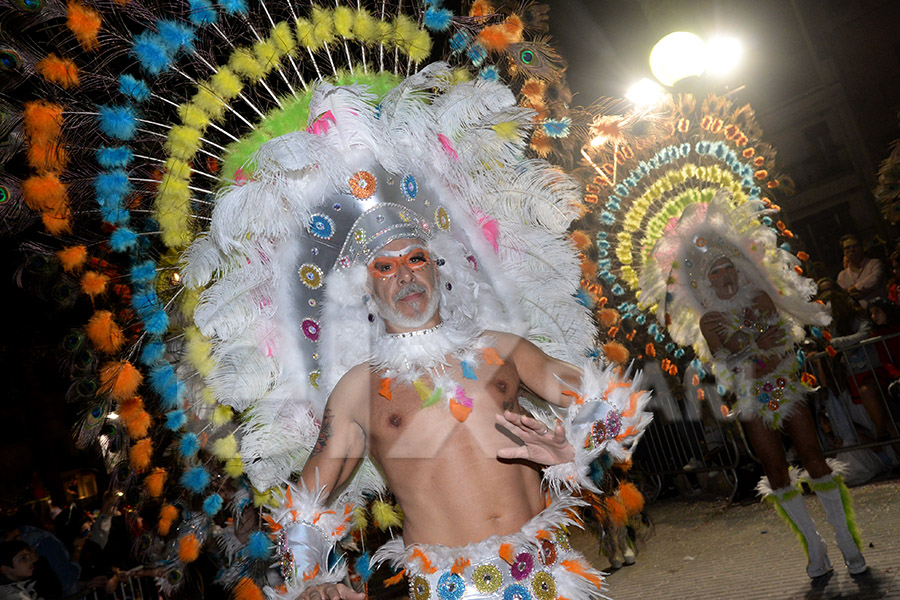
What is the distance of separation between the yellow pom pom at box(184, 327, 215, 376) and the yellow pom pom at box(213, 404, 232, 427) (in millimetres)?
161

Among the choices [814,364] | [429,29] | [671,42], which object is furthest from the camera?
[814,364]

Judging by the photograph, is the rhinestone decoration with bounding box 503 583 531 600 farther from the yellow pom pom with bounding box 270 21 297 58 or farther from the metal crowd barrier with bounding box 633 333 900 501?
the metal crowd barrier with bounding box 633 333 900 501

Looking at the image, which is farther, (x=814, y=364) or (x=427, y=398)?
(x=814, y=364)

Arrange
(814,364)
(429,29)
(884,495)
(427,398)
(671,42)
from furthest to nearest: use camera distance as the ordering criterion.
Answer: (814,364)
(884,495)
(671,42)
(429,29)
(427,398)

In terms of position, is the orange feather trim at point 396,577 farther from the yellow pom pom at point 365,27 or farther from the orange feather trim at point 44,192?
the yellow pom pom at point 365,27

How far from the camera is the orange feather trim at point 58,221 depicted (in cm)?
258

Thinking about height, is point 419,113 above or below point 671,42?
below

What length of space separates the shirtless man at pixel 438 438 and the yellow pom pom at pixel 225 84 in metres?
0.96

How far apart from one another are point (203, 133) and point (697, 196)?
12.3ft

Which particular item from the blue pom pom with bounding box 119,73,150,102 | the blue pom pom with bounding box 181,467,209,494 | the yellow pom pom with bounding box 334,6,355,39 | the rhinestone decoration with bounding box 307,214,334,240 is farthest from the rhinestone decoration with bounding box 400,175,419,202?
the blue pom pom with bounding box 181,467,209,494

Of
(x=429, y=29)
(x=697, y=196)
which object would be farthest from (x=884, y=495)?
(x=429, y=29)

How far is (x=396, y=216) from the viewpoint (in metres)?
2.54

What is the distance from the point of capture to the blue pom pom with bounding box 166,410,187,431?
8.89 ft

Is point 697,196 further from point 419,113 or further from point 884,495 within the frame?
point 419,113
